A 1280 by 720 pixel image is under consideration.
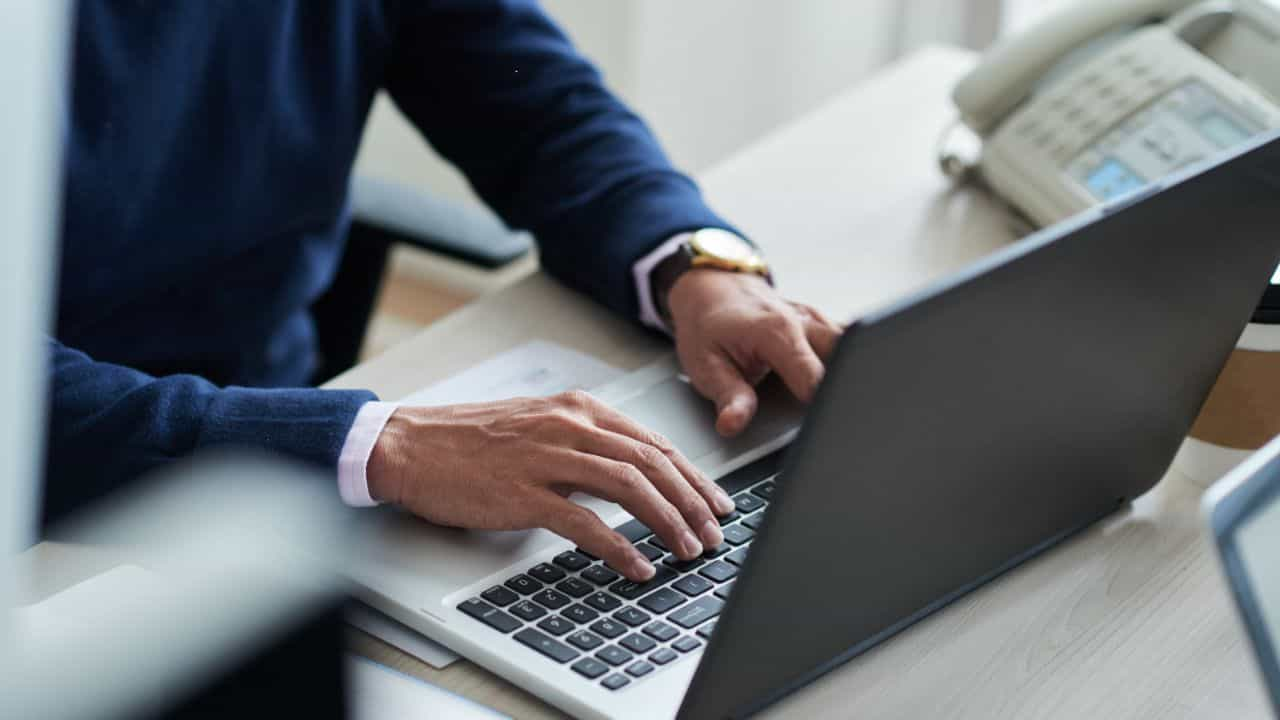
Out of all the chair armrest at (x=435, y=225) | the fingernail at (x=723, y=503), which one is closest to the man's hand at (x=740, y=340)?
the fingernail at (x=723, y=503)

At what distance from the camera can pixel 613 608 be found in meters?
0.71

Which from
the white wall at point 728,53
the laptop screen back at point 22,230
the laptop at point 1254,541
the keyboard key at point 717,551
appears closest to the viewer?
the laptop screen back at point 22,230

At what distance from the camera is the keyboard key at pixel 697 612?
704mm

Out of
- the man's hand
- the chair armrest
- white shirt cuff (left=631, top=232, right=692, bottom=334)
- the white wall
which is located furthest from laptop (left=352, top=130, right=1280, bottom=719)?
the white wall

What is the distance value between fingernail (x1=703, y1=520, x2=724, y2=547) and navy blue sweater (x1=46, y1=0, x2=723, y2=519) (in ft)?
1.06

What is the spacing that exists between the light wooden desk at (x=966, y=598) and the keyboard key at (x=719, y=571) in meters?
0.08

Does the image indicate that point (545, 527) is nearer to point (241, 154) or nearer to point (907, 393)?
point (907, 393)

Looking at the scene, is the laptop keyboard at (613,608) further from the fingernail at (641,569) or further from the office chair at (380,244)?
the office chair at (380,244)

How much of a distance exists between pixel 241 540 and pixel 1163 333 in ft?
1.63

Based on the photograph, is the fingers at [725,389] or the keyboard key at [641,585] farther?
the fingers at [725,389]

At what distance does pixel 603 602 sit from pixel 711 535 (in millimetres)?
79

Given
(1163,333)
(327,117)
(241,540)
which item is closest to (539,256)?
(327,117)

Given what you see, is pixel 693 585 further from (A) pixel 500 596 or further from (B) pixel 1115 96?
(B) pixel 1115 96

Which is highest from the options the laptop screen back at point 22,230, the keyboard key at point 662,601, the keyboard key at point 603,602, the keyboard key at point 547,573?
the laptop screen back at point 22,230
